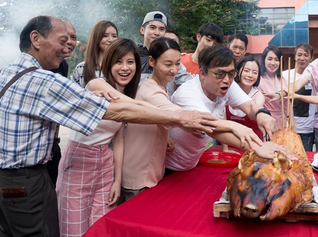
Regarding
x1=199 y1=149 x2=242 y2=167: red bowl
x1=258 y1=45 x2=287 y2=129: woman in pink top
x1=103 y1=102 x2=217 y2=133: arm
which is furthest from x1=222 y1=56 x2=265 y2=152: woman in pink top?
x1=103 y1=102 x2=217 y2=133: arm

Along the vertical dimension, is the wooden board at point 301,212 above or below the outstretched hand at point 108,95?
below

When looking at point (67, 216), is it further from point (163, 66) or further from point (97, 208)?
point (163, 66)

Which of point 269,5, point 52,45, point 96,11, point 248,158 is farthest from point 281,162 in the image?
point 269,5

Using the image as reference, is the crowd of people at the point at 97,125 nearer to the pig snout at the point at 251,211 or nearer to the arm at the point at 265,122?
the arm at the point at 265,122

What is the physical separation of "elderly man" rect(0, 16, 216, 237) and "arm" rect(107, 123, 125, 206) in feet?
1.43

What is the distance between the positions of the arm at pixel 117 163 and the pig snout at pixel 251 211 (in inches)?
43.2

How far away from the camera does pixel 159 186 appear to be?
2168mm

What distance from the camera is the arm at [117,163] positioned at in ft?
7.33

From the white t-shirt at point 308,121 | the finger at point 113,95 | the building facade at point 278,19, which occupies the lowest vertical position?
the white t-shirt at point 308,121

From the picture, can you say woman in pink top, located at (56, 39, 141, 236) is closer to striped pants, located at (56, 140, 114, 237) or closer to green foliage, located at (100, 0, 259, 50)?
striped pants, located at (56, 140, 114, 237)

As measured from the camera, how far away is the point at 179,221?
1.60 metres

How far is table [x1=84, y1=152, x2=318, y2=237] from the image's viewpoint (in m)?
1.49

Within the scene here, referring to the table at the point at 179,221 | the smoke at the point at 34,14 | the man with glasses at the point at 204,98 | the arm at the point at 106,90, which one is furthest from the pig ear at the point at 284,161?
the smoke at the point at 34,14

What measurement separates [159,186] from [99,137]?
523 millimetres
